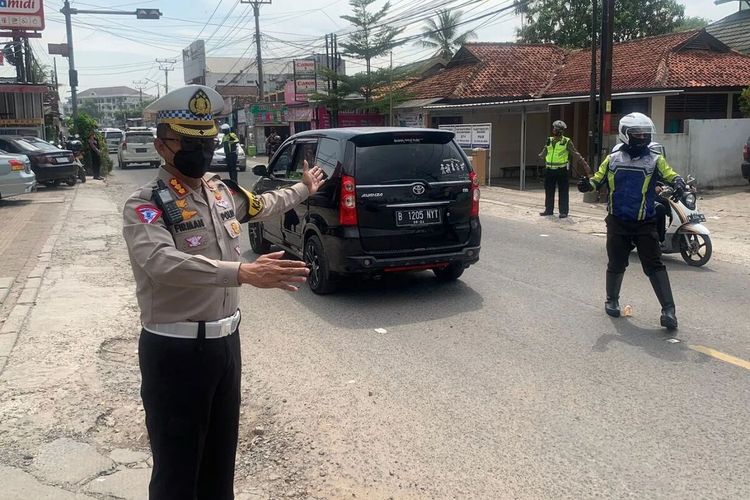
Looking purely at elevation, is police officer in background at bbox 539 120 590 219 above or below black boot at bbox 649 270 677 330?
above

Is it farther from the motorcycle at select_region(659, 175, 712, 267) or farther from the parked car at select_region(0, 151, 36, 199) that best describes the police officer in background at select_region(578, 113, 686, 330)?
the parked car at select_region(0, 151, 36, 199)

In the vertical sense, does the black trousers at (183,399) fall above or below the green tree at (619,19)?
below

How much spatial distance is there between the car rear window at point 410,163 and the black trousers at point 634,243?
5.49 feet

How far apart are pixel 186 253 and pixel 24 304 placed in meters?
5.58

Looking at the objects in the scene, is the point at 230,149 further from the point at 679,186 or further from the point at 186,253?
the point at 186,253

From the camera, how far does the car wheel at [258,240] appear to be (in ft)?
32.3

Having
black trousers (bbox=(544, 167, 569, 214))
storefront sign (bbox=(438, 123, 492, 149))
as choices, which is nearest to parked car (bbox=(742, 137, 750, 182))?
black trousers (bbox=(544, 167, 569, 214))

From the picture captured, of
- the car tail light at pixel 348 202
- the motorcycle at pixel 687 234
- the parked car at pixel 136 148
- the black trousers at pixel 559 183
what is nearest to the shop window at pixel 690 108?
the black trousers at pixel 559 183

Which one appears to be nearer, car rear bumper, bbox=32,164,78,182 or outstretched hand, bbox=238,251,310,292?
outstretched hand, bbox=238,251,310,292

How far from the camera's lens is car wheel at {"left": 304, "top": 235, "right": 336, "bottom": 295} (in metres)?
7.45

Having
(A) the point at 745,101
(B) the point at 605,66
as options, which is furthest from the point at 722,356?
(A) the point at 745,101

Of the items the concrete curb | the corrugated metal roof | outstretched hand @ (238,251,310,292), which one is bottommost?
the concrete curb

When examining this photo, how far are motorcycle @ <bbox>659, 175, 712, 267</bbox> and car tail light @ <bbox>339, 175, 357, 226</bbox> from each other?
4205 millimetres

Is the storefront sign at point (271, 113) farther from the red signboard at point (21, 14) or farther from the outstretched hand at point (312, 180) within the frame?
the outstretched hand at point (312, 180)
